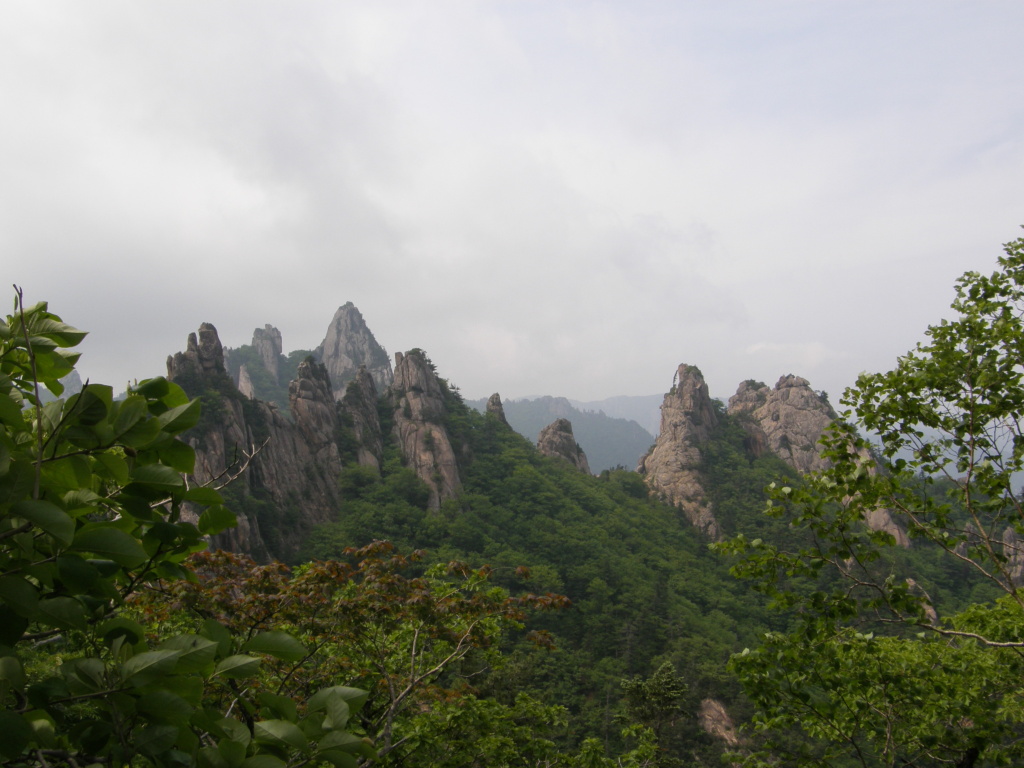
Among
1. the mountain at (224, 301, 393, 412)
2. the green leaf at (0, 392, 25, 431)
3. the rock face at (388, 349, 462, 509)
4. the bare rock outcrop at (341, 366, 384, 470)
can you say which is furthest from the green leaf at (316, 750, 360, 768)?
the mountain at (224, 301, 393, 412)

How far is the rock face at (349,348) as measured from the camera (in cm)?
8069

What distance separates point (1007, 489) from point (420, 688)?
6228mm

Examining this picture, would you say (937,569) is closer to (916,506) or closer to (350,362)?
(916,506)

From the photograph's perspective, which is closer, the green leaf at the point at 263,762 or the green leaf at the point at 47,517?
the green leaf at the point at 47,517

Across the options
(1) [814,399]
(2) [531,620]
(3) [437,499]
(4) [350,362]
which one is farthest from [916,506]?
(4) [350,362]

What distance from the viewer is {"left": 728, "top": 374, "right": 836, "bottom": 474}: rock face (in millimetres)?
59750

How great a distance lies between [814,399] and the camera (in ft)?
201

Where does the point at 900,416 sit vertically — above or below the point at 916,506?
above

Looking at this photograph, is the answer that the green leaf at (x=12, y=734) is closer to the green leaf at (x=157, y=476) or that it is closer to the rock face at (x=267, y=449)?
the green leaf at (x=157, y=476)

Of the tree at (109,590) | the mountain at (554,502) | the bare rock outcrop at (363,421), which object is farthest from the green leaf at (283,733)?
the bare rock outcrop at (363,421)

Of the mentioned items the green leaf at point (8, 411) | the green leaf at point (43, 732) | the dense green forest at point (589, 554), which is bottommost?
the dense green forest at point (589, 554)

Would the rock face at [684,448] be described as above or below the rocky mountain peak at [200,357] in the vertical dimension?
below

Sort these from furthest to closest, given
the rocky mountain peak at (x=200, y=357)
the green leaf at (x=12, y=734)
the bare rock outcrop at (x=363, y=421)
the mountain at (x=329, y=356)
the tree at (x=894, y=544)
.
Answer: the mountain at (x=329, y=356) → the bare rock outcrop at (x=363, y=421) → the rocky mountain peak at (x=200, y=357) → the tree at (x=894, y=544) → the green leaf at (x=12, y=734)

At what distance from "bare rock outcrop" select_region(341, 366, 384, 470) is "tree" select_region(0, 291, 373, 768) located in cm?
4492
